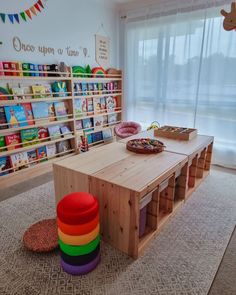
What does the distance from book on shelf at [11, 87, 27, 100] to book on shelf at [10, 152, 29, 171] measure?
0.68m

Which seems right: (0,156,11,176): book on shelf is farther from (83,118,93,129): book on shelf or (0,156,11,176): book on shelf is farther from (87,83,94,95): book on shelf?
(87,83,94,95): book on shelf

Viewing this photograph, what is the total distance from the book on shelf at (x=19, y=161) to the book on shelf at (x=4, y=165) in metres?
0.04

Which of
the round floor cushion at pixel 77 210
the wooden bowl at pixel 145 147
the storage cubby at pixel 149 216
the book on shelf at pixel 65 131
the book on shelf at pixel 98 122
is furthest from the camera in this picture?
the book on shelf at pixel 98 122

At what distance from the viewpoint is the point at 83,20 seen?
330 centimetres

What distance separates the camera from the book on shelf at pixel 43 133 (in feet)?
9.57

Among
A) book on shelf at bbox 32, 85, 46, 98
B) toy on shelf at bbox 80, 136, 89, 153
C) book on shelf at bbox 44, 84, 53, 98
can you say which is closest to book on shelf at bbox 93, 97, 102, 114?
toy on shelf at bbox 80, 136, 89, 153

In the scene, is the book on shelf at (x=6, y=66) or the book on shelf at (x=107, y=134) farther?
the book on shelf at (x=107, y=134)

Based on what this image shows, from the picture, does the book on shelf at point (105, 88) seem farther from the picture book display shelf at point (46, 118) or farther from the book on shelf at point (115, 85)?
the book on shelf at point (115, 85)

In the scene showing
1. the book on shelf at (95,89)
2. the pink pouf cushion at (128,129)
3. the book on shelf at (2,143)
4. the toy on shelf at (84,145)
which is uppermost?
the book on shelf at (95,89)

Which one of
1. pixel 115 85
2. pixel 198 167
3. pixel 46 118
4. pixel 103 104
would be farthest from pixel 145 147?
pixel 115 85

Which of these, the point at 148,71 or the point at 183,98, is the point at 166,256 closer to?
the point at 183,98

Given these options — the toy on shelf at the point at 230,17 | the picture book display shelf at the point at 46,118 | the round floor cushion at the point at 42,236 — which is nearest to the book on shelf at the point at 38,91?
the picture book display shelf at the point at 46,118

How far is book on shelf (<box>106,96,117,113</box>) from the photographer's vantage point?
3870 mm

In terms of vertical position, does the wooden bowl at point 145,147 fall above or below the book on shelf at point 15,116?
below
